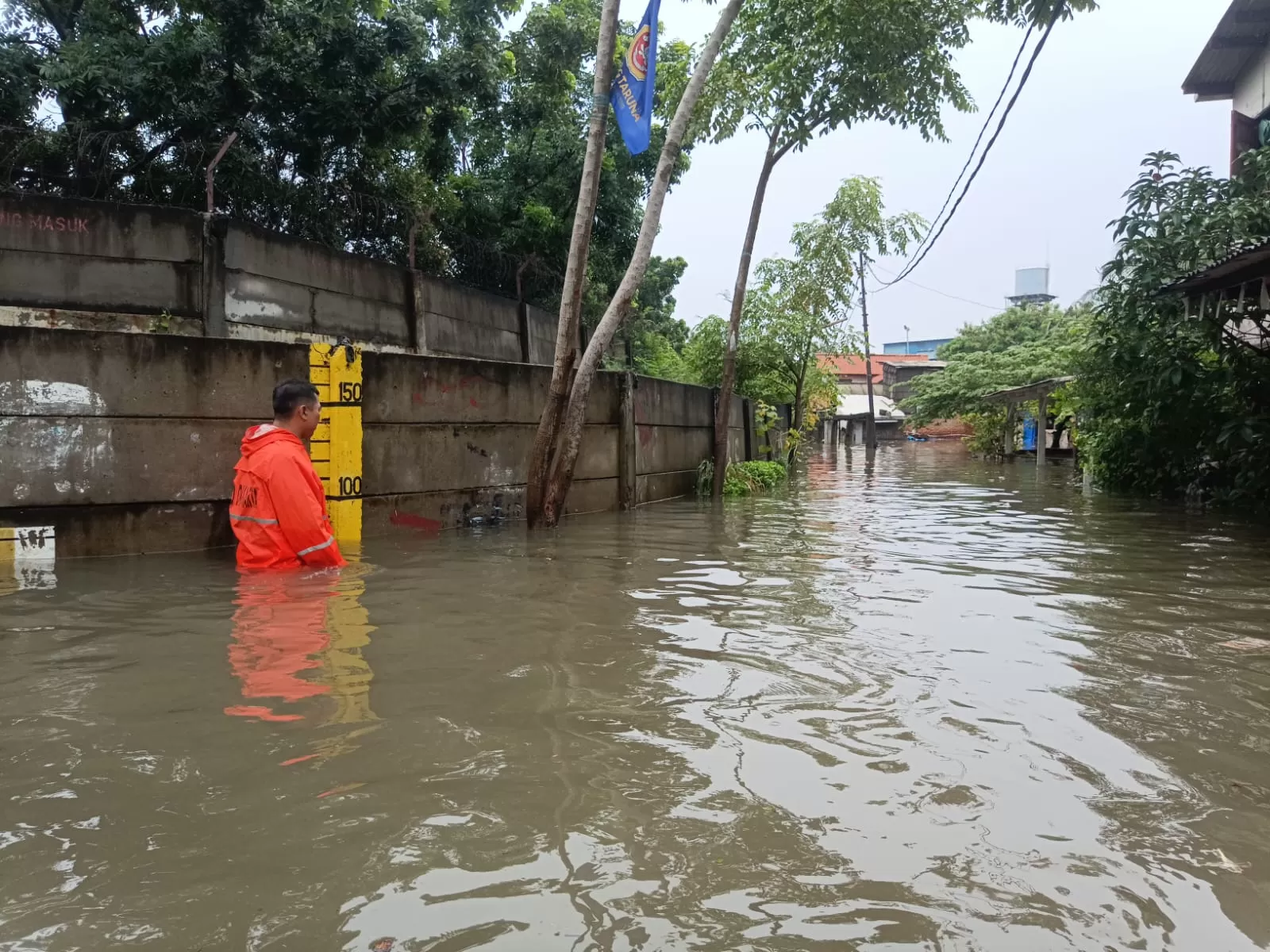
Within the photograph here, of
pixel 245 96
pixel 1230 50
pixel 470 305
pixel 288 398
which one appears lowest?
pixel 288 398

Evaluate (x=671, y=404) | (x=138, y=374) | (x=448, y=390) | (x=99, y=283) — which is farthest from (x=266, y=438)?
(x=671, y=404)

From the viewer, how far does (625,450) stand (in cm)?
1078

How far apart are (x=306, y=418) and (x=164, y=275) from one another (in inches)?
218

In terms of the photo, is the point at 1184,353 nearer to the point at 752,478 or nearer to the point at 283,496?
the point at 752,478

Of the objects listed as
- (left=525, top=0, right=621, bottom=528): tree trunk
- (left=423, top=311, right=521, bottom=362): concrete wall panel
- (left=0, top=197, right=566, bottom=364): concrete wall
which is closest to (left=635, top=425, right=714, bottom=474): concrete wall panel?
(left=423, top=311, right=521, bottom=362): concrete wall panel

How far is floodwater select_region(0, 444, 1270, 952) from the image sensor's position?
1.83 m

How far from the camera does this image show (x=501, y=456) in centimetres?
895

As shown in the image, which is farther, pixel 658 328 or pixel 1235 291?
pixel 658 328

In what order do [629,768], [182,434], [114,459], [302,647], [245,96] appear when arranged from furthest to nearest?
[245,96], [182,434], [114,459], [302,647], [629,768]

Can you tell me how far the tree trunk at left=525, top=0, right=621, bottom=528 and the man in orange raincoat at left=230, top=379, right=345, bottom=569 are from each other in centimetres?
280

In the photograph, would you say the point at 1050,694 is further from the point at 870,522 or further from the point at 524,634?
the point at 870,522

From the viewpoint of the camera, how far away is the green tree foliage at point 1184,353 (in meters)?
10.2

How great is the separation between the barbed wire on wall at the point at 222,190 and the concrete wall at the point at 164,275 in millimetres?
330

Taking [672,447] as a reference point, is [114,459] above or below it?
below
